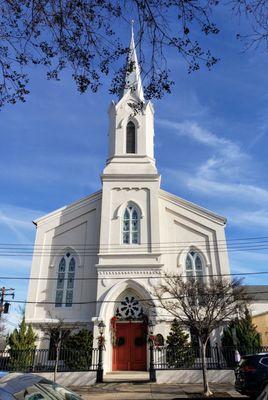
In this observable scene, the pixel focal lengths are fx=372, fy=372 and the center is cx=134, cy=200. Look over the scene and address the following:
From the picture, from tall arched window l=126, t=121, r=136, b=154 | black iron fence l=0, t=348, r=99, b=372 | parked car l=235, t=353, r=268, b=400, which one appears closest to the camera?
parked car l=235, t=353, r=268, b=400

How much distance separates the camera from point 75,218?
998 inches

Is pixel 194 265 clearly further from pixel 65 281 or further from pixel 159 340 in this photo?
pixel 65 281

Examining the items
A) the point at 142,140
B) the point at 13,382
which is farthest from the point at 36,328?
the point at 13,382

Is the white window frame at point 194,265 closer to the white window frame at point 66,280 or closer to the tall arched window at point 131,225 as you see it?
the tall arched window at point 131,225

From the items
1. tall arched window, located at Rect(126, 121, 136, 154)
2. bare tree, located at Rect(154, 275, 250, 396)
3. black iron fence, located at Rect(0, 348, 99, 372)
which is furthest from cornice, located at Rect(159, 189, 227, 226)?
black iron fence, located at Rect(0, 348, 99, 372)

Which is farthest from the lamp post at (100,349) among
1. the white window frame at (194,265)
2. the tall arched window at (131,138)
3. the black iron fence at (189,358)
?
the tall arched window at (131,138)

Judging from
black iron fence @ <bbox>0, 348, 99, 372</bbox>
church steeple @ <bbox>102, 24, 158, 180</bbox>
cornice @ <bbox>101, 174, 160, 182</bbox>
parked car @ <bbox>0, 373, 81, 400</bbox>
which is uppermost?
church steeple @ <bbox>102, 24, 158, 180</bbox>

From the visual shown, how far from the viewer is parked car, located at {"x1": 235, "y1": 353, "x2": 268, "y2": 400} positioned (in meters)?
12.0

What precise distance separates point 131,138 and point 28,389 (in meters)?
26.0

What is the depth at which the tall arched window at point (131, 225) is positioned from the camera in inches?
938

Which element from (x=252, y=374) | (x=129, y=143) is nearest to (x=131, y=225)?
(x=129, y=143)

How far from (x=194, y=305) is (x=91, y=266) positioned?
7.86 m

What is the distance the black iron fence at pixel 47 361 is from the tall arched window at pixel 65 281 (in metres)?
3.44

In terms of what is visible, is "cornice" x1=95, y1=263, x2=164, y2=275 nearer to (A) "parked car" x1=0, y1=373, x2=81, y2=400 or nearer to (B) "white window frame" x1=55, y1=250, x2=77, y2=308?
(B) "white window frame" x1=55, y1=250, x2=77, y2=308
